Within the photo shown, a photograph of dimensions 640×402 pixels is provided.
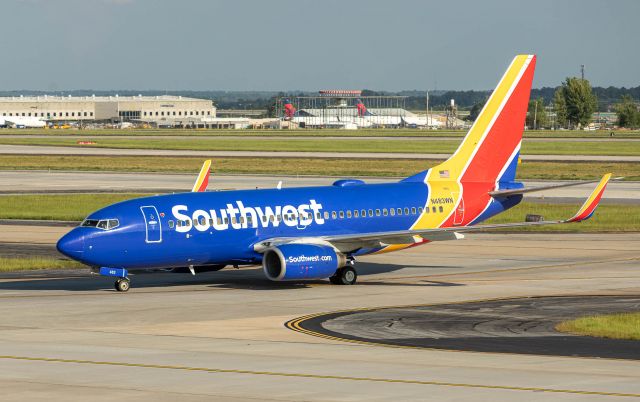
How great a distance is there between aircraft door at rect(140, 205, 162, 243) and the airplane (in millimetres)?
39

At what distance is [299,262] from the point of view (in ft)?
155

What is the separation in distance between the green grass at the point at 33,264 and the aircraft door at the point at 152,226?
11629mm

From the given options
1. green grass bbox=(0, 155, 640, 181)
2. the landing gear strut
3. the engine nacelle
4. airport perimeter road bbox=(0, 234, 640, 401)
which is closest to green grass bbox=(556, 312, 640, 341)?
airport perimeter road bbox=(0, 234, 640, 401)

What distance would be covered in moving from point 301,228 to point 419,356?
18.9m

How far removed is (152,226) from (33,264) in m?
12.6

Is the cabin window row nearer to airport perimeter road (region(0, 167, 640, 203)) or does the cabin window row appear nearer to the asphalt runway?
the asphalt runway

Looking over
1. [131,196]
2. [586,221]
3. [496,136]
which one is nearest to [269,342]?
[496,136]

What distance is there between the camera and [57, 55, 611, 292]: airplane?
46.5 meters

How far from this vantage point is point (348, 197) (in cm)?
5181

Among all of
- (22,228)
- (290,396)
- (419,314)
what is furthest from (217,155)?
(290,396)

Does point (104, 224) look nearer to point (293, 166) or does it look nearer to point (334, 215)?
point (334, 215)

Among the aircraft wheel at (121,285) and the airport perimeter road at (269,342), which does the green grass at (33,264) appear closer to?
the airport perimeter road at (269,342)

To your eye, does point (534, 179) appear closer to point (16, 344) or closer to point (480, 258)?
point (480, 258)

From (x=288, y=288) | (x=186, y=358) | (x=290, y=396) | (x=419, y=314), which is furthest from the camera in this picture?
(x=288, y=288)
